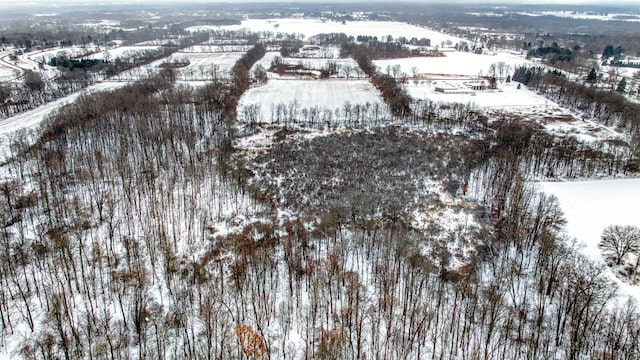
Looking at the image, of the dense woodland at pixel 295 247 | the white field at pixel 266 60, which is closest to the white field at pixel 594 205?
the dense woodland at pixel 295 247

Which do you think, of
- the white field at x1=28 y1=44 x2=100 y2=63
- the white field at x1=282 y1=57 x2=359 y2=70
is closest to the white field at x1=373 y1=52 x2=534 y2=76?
the white field at x1=282 y1=57 x2=359 y2=70

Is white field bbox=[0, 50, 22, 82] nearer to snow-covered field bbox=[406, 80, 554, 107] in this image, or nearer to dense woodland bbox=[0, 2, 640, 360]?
dense woodland bbox=[0, 2, 640, 360]

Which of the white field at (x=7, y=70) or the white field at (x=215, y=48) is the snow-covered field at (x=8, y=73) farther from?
the white field at (x=215, y=48)

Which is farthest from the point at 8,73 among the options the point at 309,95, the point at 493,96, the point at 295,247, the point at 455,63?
the point at 455,63

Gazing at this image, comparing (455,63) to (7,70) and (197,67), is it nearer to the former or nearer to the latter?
(197,67)

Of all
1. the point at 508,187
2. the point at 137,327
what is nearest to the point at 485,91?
the point at 508,187

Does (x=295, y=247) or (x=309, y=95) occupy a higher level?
(x=309, y=95)

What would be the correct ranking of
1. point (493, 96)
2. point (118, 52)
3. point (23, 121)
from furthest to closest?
point (118, 52), point (493, 96), point (23, 121)
